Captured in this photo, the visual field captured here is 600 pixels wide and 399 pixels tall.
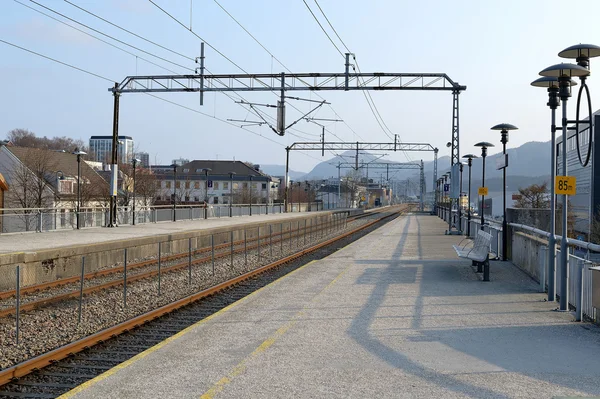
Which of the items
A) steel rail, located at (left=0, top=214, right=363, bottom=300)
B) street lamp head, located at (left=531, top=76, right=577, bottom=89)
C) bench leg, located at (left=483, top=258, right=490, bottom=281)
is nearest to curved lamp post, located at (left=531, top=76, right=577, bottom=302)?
street lamp head, located at (left=531, top=76, right=577, bottom=89)

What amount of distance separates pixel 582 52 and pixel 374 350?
6833 millimetres

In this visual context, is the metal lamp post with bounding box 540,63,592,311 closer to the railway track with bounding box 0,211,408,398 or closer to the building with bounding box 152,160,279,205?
the railway track with bounding box 0,211,408,398

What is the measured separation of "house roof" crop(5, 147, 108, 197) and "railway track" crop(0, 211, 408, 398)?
42.6 meters

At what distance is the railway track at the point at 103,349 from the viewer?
7172 mm

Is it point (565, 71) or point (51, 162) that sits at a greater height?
point (51, 162)

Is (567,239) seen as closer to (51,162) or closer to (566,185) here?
(566,185)

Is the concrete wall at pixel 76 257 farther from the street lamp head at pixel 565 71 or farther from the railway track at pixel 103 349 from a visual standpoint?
the street lamp head at pixel 565 71

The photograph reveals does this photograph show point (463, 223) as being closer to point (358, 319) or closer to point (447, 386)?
point (358, 319)

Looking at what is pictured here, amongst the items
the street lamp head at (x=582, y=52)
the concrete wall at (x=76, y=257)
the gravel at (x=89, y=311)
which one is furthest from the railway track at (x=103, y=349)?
the street lamp head at (x=582, y=52)

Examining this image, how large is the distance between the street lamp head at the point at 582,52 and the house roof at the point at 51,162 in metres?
47.3

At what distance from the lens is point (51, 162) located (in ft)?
191

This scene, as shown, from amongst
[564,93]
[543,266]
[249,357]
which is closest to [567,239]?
[543,266]

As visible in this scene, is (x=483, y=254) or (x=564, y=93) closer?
(x=564, y=93)

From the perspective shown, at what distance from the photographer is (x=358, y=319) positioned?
10.6m
